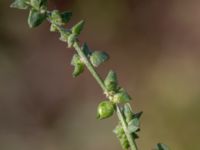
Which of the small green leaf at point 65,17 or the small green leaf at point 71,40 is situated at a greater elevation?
the small green leaf at point 65,17

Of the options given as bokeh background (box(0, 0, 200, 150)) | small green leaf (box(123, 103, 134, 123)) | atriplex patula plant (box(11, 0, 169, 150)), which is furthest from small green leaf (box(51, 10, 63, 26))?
bokeh background (box(0, 0, 200, 150))

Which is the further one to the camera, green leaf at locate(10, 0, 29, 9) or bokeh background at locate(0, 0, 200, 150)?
bokeh background at locate(0, 0, 200, 150)

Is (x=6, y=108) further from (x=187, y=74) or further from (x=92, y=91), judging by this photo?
(x=187, y=74)

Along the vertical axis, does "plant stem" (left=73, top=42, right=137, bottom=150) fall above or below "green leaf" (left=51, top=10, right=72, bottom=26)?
below

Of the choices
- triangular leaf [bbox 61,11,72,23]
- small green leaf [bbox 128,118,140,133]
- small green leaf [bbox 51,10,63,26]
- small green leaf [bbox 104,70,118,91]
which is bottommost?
small green leaf [bbox 128,118,140,133]

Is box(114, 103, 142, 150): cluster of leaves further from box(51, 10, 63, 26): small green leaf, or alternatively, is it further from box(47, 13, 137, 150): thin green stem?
box(51, 10, 63, 26): small green leaf

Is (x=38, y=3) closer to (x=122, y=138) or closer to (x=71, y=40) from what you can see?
(x=71, y=40)

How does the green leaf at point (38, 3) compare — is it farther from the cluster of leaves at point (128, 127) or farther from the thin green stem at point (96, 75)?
the cluster of leaves at point (128, 127)

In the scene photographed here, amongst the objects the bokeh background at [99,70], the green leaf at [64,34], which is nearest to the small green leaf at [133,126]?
the green leaf at [64,34]

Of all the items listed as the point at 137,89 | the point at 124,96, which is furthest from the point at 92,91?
the point at 124,96
